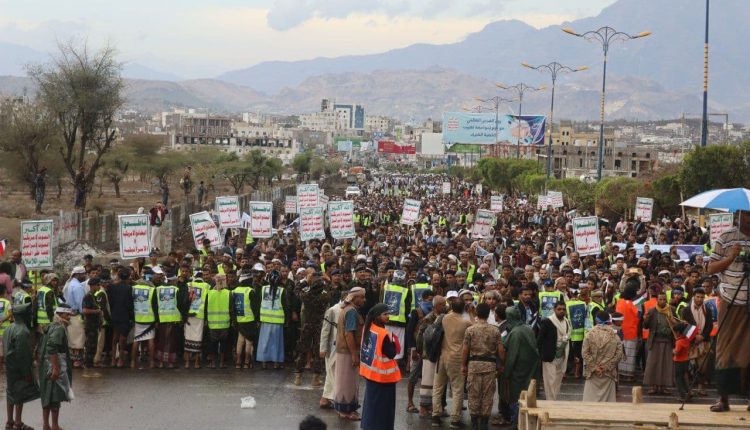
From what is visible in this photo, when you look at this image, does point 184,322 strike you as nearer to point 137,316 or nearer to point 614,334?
point 137,316

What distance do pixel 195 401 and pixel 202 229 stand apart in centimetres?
953

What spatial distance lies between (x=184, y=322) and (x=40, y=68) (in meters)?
33.9

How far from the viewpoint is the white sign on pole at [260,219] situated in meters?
22.7

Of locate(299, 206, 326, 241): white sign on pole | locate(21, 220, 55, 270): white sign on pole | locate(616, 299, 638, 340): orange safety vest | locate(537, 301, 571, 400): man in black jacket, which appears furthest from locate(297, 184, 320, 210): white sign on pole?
locate(537, 301, 571, 400): man in black jacket

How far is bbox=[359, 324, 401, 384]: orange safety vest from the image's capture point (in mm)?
9664

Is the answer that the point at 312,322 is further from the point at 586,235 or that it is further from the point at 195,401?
the point at 586,235

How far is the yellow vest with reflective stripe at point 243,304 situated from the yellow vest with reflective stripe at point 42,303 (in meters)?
2.25

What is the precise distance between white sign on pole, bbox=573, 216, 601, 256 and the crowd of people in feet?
7.48

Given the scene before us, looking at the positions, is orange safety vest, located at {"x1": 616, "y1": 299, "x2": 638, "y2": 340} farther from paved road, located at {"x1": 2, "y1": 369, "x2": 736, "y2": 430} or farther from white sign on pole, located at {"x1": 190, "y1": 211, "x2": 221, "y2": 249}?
white sign on pole, located at {"x1": 190, "y1": 211, "x2": 221, "y2": 249}

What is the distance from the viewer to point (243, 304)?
13.6 m

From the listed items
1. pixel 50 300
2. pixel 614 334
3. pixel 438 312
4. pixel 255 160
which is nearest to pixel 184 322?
pixel 50 300

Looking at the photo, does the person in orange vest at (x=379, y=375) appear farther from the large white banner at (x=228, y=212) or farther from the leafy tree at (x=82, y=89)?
the leafy tree at (x=82, y=89)

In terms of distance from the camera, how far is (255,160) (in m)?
87.1

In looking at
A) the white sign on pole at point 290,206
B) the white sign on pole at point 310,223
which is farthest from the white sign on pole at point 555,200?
the white sign on pole at point 310,223
